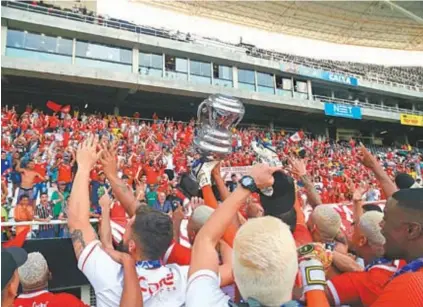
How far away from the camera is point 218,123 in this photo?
3205 mm

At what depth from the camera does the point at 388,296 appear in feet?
4.06

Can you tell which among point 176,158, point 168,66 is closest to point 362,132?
point 168,66

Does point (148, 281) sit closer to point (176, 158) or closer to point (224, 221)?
point (224, 221)

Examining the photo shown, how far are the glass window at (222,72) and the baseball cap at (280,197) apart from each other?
61.7 ft

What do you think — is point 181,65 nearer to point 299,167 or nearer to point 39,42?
point 39,42

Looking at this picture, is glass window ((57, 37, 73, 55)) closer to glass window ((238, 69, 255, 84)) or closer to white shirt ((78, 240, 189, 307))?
glass window ((238, 69, 255, 84))

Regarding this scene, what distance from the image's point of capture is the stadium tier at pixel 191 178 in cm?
144

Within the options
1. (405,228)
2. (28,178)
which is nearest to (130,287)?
(405,228)

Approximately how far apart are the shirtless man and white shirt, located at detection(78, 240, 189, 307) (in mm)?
4993

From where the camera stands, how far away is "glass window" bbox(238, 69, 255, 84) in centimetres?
2140

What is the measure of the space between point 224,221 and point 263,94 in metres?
19.8

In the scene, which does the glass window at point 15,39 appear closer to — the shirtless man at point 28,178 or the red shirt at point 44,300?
the shirtless man at point 28,178

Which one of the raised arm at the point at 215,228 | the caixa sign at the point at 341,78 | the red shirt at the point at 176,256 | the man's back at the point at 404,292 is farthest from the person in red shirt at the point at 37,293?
the caixa sign at the point at 341,78

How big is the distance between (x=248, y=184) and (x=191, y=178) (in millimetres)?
1287
